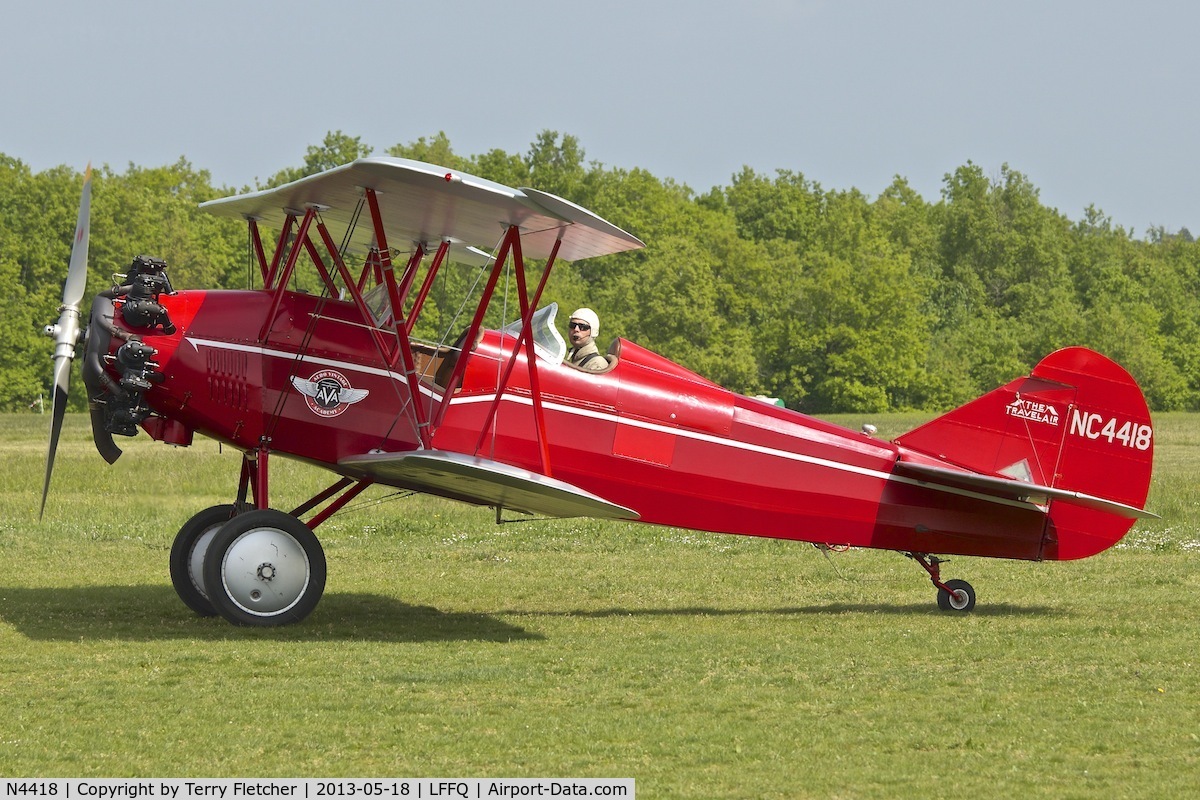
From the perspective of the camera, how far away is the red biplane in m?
9.26

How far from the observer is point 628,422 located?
33.9 ft

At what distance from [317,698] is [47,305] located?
55465 millimetres

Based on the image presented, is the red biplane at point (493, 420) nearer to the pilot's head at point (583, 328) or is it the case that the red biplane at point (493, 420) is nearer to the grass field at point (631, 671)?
the pilot's head at point (583, 328)

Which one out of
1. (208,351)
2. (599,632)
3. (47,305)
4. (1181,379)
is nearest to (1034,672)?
(599,632)

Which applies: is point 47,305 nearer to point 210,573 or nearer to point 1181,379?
point 210,573

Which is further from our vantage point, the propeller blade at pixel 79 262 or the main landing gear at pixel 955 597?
the main landing gear at pixel 955 597

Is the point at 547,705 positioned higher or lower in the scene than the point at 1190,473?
lower

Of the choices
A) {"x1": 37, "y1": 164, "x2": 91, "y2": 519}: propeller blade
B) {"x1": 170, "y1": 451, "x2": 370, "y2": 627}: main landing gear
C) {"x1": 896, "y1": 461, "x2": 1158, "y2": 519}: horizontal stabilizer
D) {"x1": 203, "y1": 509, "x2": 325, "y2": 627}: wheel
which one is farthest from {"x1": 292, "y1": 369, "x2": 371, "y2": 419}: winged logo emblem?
{"x1": 896, "y1": 461, "x2": 1158, "y2": 519}: horizontal stabilizer

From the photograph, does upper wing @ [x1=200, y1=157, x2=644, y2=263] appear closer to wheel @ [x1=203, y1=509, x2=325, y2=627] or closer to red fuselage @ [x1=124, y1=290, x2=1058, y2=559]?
red fuselage @ [x1=124, y1=290, x2=1058, y2=559]

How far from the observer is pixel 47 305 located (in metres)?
57.8

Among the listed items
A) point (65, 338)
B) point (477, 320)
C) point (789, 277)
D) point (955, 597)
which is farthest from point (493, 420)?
point (789, 277)

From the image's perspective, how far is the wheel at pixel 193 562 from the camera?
1026cm

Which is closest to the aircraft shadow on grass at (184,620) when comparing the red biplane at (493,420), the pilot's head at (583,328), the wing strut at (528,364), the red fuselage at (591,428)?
the red biplane at (493,420)

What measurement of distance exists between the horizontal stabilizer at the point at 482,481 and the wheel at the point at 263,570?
662 mm
